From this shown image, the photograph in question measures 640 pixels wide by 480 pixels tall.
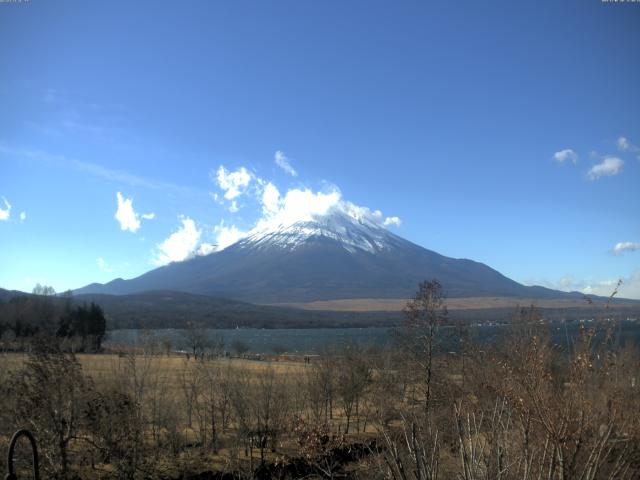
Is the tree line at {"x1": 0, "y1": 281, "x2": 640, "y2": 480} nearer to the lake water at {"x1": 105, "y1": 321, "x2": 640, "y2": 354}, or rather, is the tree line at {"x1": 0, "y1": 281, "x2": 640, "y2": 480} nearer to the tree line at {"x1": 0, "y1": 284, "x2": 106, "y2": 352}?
the lake water at {"x1": 105, "y1": 321, "x2": 640, "y2": 354}

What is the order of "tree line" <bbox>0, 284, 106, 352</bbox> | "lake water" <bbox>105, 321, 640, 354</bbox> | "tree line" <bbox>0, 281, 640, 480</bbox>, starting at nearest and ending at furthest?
"tree line" <bbox>0, 281, 640, 480</bbox> → "lake water" <bbox>105, 321, 640, 354</bbox> → "tree line" <bbox>0, 284, 106, 352</bbox>

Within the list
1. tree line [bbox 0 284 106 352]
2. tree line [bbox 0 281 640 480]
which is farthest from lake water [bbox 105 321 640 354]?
tree line [bbox 0 284 106 352]

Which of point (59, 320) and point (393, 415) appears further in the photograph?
point (59, 320)

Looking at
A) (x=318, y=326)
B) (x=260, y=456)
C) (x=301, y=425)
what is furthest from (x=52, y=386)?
(x=318, y=326)

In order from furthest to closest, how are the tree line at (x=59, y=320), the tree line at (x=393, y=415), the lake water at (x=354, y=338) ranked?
1. the tree line at (x=59, y=320)
2. the lake water at (x=354, y=338)
3. the tree line at (x=393, y=415)

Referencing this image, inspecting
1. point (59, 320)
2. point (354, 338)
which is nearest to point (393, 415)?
point (354, 338)

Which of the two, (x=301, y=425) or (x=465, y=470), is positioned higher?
(x=465, y=470)

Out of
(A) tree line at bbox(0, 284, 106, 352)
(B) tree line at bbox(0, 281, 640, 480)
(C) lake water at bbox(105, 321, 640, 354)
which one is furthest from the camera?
(A) tree line at bbox(0, 284, 106, 352)

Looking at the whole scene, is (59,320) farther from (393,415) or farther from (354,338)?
(393,415)

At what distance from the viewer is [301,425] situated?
10.2m

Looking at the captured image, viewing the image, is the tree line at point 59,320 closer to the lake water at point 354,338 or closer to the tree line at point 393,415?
the lake water at point 354,338

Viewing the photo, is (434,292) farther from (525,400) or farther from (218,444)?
(525,400)

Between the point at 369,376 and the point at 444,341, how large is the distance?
24.6 ft

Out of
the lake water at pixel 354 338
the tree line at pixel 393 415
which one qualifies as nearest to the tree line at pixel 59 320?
the lake water at pixel 354 338
